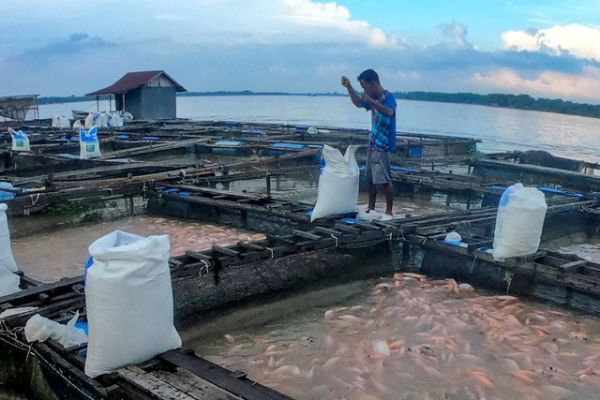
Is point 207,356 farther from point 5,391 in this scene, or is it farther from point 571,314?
point 571,314

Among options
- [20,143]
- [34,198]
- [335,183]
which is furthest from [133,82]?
[335,183]

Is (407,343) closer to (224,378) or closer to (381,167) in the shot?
(224,378)

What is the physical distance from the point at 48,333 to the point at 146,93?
32680mm

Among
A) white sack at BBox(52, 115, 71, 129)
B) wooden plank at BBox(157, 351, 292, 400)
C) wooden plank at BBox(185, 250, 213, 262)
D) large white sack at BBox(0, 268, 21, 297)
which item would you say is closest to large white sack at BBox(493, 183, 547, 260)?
wooden plank at BBox(185, 250, 213, 262)

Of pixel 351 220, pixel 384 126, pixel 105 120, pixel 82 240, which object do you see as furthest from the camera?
pixel 105 120


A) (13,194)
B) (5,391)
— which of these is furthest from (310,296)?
(13,194)

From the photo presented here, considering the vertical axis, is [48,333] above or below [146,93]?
below

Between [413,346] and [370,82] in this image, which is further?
[370,82]

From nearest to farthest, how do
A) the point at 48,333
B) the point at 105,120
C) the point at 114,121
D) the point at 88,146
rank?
1. the point at 48,333
2. the point at 88,146
3. the point at 105,120
4. the point at 114,121

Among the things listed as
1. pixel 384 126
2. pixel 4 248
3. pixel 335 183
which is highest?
pixel 384 126

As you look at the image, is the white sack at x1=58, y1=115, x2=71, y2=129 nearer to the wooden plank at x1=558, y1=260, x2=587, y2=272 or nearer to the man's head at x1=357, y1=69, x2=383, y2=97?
the man's head at x1=357, y1=69, x2=383, y2=97

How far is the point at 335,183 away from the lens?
891 centimetres

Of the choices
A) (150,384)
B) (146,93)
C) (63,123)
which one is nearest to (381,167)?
(150,384)

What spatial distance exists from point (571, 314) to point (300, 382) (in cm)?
362
